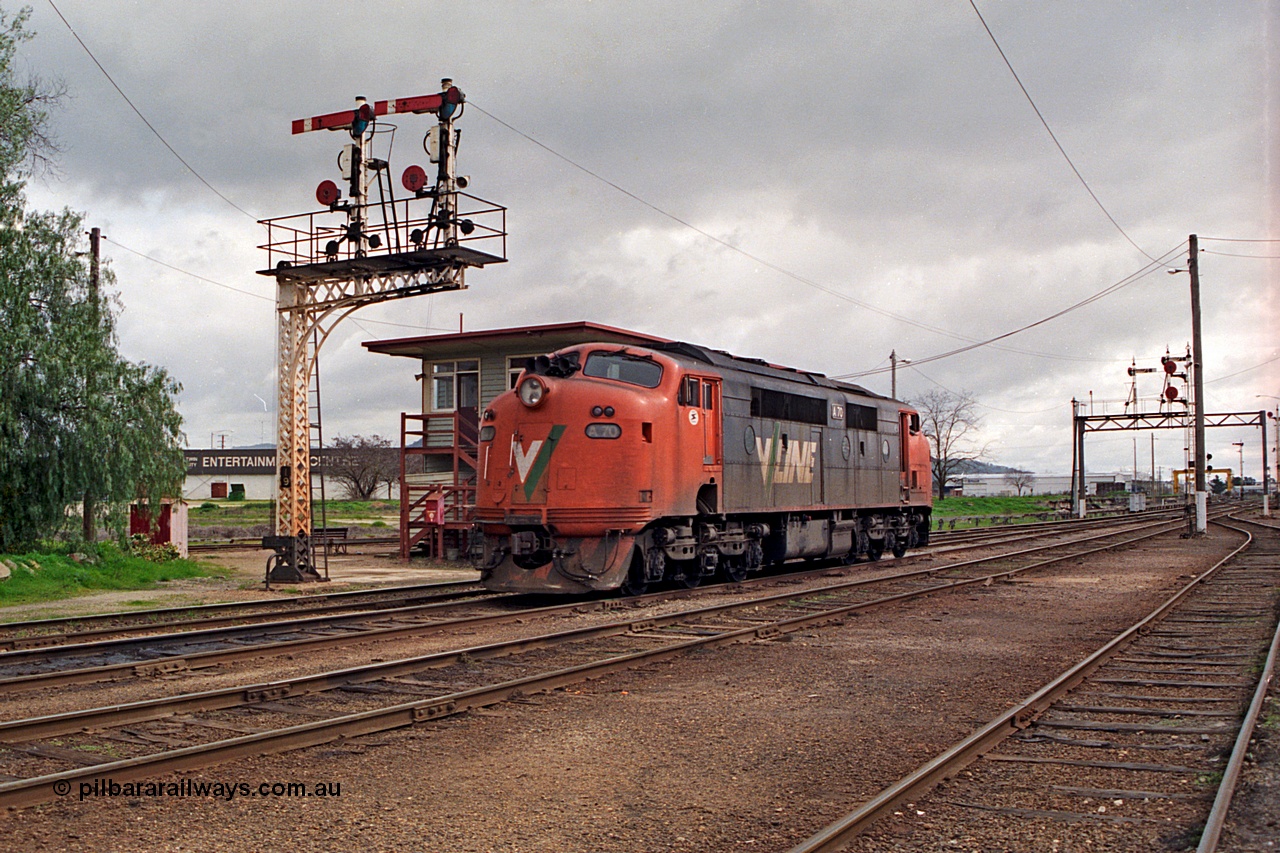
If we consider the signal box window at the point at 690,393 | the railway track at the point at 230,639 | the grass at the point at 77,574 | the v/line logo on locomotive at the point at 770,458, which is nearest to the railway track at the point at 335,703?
the railway track at the point at 230,639

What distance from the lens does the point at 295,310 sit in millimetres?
21297

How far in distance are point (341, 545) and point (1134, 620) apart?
71.2 ft

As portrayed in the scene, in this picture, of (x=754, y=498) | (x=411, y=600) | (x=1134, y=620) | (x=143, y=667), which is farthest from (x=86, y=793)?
(x=754, y=498)

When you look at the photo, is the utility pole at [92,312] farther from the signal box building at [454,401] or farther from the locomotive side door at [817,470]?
the locomotive side door at [817,470]

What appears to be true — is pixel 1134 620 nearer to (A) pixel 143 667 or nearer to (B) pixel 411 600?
(B) pixel 411 600

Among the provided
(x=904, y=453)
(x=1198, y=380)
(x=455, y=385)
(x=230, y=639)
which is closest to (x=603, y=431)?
(x=230, y=639)

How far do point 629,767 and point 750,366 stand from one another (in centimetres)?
1350

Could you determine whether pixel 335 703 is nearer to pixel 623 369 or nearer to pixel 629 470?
pixel 629 470

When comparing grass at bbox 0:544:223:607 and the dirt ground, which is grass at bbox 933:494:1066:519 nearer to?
grass at bbox 0:544:223:607

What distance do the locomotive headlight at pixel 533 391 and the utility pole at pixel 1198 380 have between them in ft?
91.7

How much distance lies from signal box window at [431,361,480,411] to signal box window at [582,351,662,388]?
12.0 metres

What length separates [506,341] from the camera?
1059 inches

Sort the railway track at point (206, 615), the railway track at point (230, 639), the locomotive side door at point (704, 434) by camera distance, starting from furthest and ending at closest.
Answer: the locomotive side door at point (704, 434)
the railway track at point (206, 615)
the railway track at point (230, 639)

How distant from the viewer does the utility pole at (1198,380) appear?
36062 millimetres
